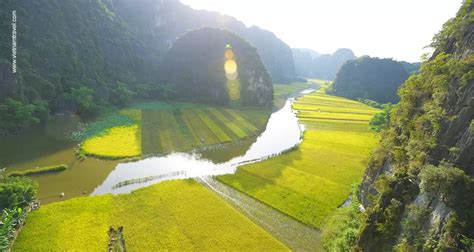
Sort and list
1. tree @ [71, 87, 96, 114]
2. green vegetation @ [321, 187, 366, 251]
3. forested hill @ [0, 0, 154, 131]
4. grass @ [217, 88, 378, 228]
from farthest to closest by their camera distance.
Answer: tree @ [71, 87, 96, 114] → forested hill @ [0, 0, 154, 131] → grass @ [217, 88, 378, 228] → green vegetation @ [321, 187, 366, 251]

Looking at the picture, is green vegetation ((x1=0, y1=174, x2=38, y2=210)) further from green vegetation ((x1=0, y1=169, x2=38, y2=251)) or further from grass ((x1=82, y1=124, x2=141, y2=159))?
grass ((x1=82, y1=124, x2=141, y2=159))

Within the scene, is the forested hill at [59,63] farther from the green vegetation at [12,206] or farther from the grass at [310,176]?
the grass at [310,176]

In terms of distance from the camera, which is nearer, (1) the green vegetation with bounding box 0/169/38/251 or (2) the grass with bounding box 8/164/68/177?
(1) the green vegetation with bounding box 0/169/38/251

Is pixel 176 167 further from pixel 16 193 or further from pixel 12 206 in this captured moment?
pixel 12 206

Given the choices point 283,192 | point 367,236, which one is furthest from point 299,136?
point 367,236

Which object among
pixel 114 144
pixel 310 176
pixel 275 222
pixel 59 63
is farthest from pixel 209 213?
pixel 59 63

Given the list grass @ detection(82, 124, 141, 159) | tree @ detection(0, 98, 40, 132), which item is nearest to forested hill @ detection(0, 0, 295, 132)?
tree @ detection(0, 98, 40, 132)
